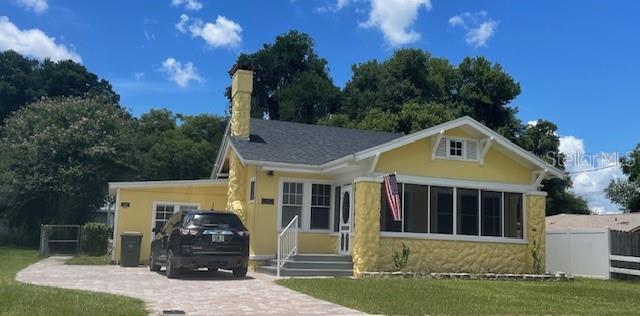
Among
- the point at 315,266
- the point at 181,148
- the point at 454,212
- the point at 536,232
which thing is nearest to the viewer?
the point at 315,266

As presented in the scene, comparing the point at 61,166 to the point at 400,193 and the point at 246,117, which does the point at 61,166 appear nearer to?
the point at 246,117

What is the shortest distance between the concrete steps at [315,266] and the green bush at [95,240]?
10358 mm

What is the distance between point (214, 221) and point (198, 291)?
317cm

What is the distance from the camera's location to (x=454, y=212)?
711 inches

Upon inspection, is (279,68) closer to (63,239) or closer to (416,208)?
(63,239)

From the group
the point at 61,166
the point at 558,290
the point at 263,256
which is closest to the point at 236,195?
the point at 263,256

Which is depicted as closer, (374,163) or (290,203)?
(374,163)

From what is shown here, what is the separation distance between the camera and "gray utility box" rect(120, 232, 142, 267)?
64.4 feet

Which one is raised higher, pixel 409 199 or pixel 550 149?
pixel 550 149

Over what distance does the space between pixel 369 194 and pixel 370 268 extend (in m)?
1.99

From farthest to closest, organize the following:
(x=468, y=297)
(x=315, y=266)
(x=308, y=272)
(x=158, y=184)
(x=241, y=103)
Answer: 1. (x=158, y=184)
2. (x=241, y=103)
3. (x=315, y=266)
4. (x=308, y=272)
5. (x=468, y=297)

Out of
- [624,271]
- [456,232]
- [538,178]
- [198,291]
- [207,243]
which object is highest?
[538,178]

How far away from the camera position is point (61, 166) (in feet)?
107

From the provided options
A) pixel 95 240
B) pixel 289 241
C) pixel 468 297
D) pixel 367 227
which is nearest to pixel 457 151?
pixel 367 227
